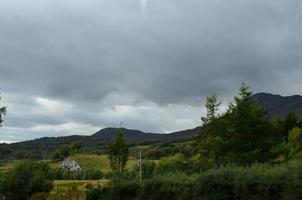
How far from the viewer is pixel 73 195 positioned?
4306 cm

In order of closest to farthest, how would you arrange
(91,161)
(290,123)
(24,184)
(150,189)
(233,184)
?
(233,184) < (150,189) < (24,184) < (290,123) < (91,161)

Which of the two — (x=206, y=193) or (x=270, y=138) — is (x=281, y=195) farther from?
(x=270, y=138)

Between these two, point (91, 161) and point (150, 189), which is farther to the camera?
point (91, 161)

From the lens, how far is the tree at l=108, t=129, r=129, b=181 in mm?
61562

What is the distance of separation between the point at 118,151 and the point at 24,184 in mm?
14738

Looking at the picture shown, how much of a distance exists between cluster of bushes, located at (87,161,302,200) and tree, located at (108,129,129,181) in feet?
101

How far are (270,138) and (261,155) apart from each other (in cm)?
229

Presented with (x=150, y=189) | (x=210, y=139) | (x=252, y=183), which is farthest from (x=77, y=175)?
(x=252, y=183)

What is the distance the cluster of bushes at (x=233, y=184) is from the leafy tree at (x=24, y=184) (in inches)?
849

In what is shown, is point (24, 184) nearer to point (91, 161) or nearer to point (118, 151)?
point (118, 151)

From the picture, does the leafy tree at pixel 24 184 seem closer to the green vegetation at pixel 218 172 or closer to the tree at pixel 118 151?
the green vegetation at pixel 218 172

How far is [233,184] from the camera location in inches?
830

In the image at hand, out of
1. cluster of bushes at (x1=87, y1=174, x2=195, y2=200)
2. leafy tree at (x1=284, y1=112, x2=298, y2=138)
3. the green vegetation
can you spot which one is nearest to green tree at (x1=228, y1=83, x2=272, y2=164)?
the green vegetation

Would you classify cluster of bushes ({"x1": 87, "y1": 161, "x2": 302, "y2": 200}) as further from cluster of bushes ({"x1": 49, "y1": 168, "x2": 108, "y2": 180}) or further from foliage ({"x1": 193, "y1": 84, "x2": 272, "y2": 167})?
cluster of bushes ({"x1": 49, "y1": 168, "x2": 108, "y2": 180})
